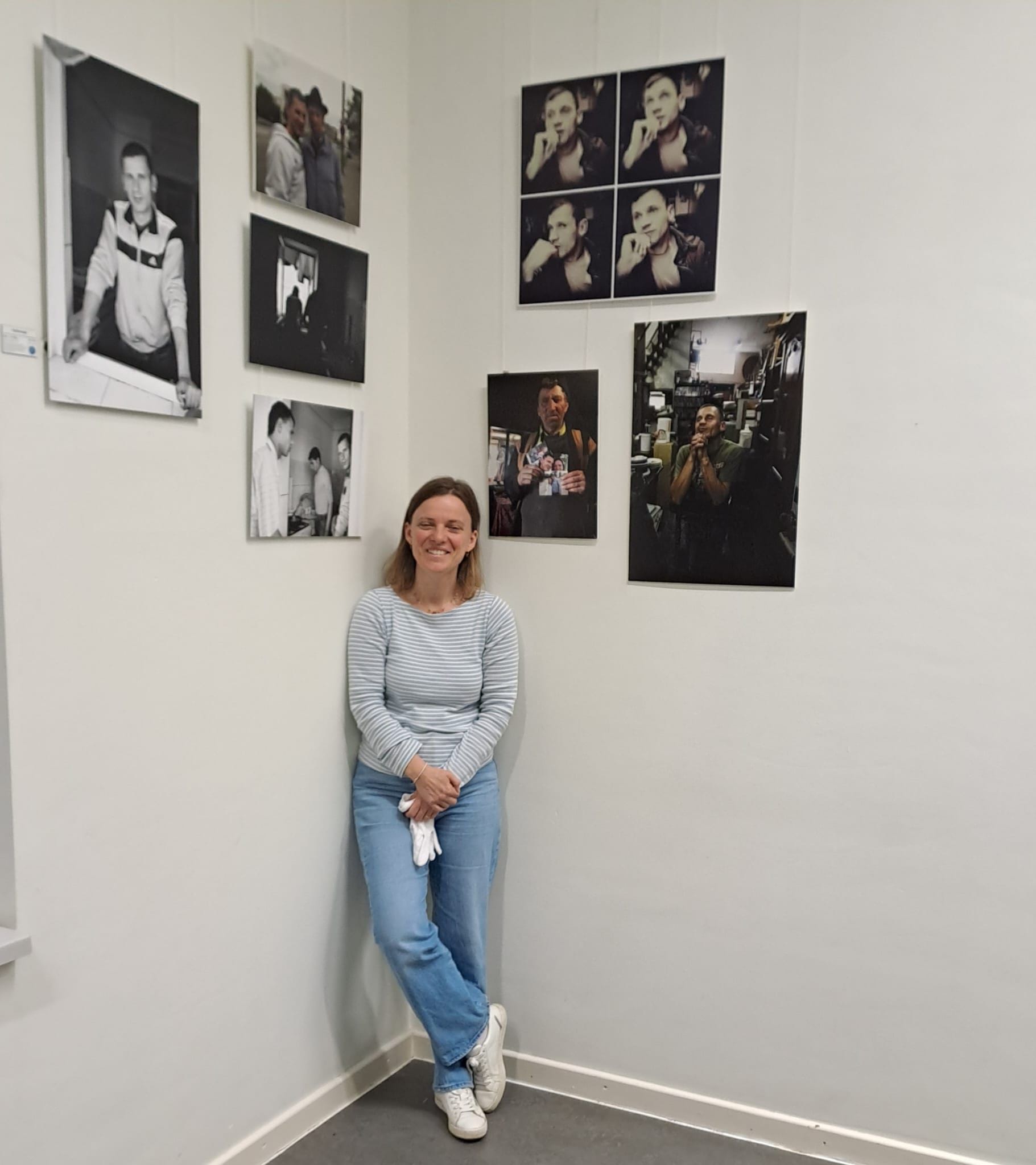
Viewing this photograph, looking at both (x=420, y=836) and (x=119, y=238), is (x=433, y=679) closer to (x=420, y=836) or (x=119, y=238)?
(x=420, y=836)

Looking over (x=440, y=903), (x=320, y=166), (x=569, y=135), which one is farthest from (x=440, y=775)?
(x=569, y=135)

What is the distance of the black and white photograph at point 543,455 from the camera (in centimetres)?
245

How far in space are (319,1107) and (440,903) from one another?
1.87 ft

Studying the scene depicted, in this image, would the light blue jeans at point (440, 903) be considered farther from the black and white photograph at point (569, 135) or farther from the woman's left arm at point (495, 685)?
the black and white photograph at point (569, 135)

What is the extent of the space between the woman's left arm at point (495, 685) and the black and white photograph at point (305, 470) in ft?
1.44

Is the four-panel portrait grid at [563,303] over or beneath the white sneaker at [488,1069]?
over

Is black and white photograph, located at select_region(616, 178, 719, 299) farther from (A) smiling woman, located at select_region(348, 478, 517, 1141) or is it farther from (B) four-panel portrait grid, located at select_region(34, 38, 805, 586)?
(A) smiling woman, located at select_region(348, 478, 517, 1141)

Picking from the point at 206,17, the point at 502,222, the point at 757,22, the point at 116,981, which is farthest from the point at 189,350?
the point at 757,22

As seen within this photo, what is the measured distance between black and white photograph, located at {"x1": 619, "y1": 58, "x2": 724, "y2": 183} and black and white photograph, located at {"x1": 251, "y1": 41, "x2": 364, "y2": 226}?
67 centimetres

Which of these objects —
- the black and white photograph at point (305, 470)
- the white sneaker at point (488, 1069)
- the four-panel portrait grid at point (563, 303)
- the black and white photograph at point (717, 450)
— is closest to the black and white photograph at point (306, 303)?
the four-panel portrait grid at point (563, 303)

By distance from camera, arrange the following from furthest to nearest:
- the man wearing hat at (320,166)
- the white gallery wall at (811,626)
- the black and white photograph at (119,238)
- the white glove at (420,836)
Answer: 1. the white glove at (420,836)
2. the man wearing hat at (320,166)
3. the white gallery wall at (811,626)
4. the black and white photograph at (119,238)

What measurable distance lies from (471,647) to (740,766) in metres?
0.73

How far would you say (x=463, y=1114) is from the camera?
2.33 m

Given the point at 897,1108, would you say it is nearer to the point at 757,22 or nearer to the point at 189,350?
the point at 189,350
